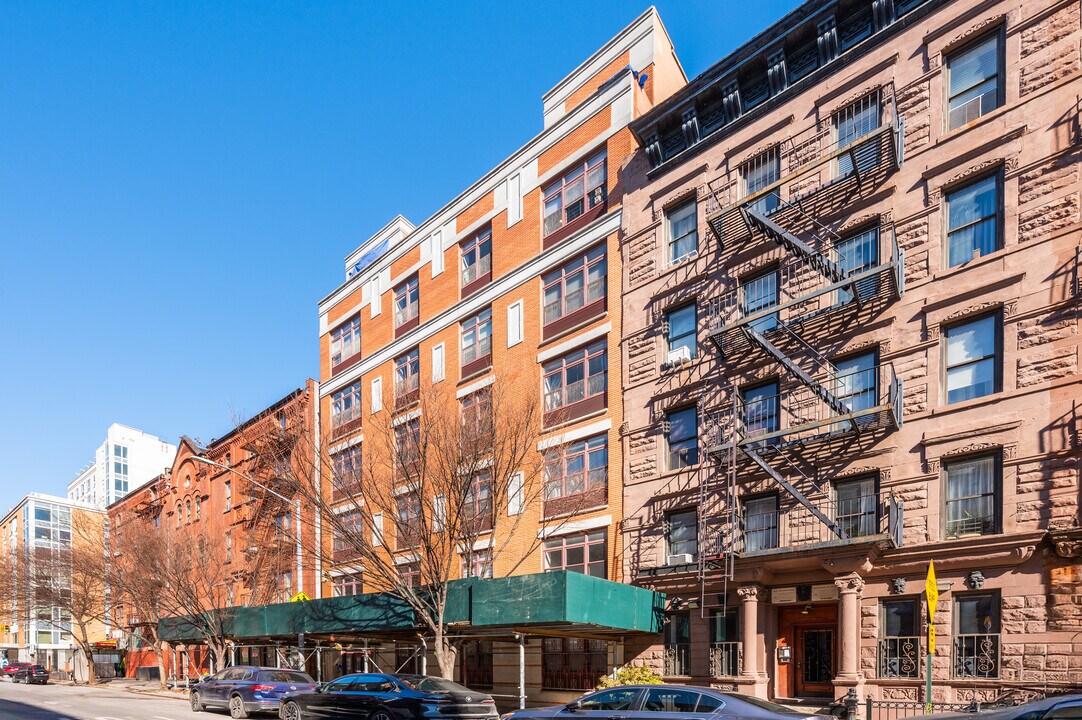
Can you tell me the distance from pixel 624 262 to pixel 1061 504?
14470 millimetres

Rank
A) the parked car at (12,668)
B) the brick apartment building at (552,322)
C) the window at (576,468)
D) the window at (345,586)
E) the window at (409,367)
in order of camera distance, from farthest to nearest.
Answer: the parked car at (12,668) → the window at (345,586) → the window at (409,367) → the window at (576,468) → the brick apartment building at (552,322)

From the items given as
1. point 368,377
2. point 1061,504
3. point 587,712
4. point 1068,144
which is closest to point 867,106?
point 1068,144

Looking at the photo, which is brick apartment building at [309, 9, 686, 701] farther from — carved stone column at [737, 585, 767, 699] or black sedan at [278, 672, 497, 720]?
carved stone column at [737, 585, 767, 699]

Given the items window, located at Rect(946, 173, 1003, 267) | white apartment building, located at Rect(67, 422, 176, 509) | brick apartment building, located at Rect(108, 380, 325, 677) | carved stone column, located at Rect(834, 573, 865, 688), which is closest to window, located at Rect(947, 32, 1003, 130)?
window, located at Rect(946, 173, 1003, 267)

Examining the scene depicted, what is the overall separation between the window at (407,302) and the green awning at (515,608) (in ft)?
46.1

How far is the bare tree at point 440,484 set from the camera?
75.7 feet

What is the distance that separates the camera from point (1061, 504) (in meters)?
16.0

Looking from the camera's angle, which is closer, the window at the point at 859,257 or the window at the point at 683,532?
the window at the point at 859,257

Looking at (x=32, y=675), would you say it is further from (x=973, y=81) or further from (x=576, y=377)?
(x=973, y=81)

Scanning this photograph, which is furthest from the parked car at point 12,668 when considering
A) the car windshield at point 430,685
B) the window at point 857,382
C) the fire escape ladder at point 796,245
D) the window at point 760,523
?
the window at point 857,382

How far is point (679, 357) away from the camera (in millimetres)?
24484

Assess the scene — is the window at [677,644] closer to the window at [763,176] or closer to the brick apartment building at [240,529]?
the window at [763,176]

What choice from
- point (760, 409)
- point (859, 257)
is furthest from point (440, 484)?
point (859, 257)

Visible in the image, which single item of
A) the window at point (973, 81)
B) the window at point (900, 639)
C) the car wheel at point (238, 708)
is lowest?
the car wheel at point (238, 708)
